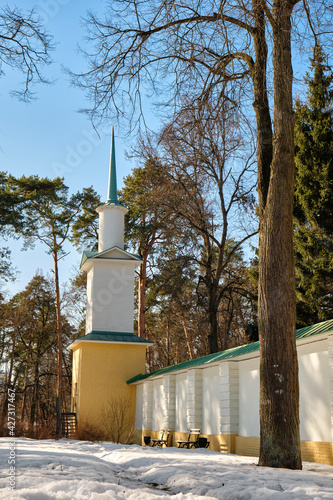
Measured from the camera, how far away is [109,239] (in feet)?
89.6

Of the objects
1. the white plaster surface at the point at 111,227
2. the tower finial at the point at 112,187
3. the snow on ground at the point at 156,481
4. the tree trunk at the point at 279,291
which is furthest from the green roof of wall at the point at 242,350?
the tower finial at the point at 112,187

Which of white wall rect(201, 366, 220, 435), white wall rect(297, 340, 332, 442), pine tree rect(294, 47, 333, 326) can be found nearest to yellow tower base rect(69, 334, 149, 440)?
white wall rect(201, 366, 220, 435)

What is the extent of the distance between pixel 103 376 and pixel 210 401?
998 centimetres

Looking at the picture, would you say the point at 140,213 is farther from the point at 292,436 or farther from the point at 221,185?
the point at 292,436

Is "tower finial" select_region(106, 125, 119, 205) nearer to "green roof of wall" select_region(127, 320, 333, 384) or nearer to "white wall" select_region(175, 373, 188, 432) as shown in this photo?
"green roof of wall" select_region(127, 320, 333, 384)

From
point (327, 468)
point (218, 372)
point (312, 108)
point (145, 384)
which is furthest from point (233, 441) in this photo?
point (312, 108)

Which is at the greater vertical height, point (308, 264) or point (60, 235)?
point (60, 235)

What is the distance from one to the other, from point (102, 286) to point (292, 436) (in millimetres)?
18713

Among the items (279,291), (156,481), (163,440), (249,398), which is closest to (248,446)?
(249,398)

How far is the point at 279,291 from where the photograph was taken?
9016 mm

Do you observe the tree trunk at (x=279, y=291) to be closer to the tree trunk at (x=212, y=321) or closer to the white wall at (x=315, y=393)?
the white wall at (x=315, y=393)

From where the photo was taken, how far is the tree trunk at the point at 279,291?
28.3 feet
